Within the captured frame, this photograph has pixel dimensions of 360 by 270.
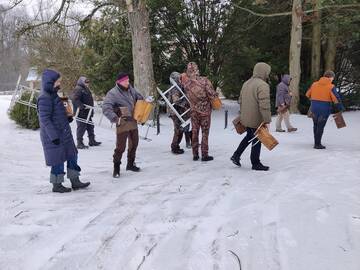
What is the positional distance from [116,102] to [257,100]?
2191 millimetres

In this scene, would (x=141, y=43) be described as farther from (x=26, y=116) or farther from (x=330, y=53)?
(x=330, y=53)

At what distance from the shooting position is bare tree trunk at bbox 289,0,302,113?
14797 mm

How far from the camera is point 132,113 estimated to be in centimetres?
696

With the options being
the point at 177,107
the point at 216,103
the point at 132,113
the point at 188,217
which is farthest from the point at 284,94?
the point at 188,217

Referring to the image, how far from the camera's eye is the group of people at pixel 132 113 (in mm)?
5727

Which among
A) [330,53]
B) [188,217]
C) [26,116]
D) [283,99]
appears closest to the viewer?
[188,217]

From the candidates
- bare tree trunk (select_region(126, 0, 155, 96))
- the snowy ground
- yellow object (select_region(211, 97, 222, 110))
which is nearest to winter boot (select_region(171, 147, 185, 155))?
the snowy ground

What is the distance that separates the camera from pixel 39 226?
464 centimetres

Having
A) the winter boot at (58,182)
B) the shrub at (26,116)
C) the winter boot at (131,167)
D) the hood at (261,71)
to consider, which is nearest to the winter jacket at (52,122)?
the winter boot at (58,182)

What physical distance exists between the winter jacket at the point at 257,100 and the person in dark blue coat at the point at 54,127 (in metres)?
2.80

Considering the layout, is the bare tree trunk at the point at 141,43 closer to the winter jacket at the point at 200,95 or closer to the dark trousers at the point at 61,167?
the winter jacket at the point at 200,95

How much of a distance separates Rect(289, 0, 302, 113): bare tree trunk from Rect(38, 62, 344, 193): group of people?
6213mm

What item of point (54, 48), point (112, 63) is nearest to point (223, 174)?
point (112, 63)

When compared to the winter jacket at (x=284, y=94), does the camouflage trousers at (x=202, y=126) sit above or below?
below
